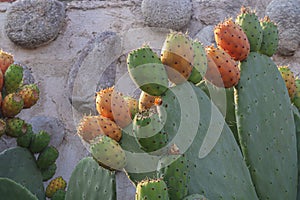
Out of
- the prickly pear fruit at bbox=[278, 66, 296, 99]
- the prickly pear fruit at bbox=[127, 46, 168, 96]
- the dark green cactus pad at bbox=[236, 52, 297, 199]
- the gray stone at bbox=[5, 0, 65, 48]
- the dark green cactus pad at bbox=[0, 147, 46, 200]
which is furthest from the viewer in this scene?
the gray stone at bbox=[5, 0, 65, 48]

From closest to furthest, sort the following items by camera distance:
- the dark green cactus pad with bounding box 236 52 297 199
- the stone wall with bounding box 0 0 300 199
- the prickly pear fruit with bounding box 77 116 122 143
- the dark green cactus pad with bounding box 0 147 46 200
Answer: the prickly pear fruit with bounding box 77 116 122 143 < the dark green cactus pad with bounding box 236 52 297 199 < the dark green cactus pad with bounding box 0 147 46 200 < the stone wall with bounding box 0 0 300 199

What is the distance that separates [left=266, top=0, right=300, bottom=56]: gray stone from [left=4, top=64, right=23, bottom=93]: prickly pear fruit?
990 millimetres

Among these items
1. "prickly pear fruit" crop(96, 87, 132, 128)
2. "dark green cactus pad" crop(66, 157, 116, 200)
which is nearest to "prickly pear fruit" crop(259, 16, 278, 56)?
"prickly pear fruit" crop(96, 87, 132, 128)

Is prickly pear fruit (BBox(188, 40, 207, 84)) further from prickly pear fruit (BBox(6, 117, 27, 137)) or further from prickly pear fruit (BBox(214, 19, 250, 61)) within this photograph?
prickly pear fruit (BBox(6, 117, 27, 137))

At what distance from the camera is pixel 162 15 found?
248cm

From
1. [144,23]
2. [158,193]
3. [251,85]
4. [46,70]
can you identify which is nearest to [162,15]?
[144,23]

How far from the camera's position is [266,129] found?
167 cm

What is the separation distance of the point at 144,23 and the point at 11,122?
68 centimetres

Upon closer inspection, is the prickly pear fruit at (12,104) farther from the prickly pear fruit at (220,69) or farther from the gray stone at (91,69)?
the prickly pear fruit at (220,69)

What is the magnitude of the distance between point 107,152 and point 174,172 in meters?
0.20

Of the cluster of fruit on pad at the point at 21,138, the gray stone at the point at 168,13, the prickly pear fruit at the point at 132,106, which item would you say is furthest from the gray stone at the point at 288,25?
the cluster of fruit on pad at the point at 21,138

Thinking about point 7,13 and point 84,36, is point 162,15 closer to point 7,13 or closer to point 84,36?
point 84,36

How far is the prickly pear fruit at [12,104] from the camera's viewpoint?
2.25m

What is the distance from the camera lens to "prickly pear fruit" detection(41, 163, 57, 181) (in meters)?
2.35
